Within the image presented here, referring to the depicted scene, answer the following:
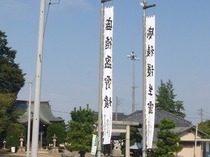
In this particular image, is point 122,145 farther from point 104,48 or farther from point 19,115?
point 104,48

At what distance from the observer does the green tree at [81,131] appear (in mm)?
35062

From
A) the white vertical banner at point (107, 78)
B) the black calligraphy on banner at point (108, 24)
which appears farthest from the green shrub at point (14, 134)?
the black calligraphy on banner at point (108, 24)

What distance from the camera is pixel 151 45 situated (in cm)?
1884

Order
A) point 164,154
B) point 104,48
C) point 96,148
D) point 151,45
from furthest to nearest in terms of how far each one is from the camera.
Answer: point 164,154
point 151,45
point 104,48
point 96,148

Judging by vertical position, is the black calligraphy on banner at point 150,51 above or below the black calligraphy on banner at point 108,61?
above

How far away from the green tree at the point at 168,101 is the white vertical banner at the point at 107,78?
165 feet

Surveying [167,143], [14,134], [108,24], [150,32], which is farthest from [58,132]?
[108,24]

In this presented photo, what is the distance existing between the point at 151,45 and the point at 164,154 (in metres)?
13.7

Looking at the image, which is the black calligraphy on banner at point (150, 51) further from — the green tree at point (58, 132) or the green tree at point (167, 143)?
the green tree at point (58, 132)

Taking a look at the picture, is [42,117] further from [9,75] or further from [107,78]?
[107,78]

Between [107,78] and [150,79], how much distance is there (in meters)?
2.28

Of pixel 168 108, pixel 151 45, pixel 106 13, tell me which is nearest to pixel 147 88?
pixel 151 45

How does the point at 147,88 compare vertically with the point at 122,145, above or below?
above

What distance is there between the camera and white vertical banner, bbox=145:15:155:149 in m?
18.6
